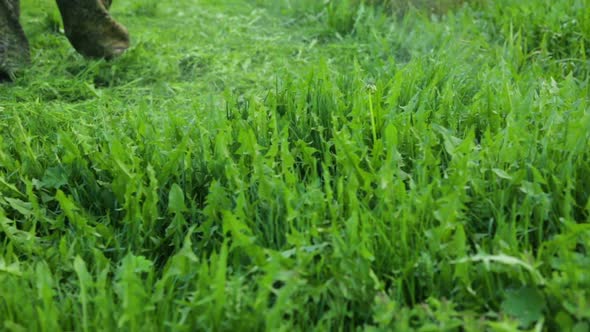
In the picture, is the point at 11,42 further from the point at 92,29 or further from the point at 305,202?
the point at 305,202

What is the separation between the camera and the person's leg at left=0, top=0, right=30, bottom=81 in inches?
131

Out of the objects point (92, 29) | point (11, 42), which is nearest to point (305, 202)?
point (92, 29)

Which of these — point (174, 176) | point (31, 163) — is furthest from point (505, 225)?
point (31, 163)

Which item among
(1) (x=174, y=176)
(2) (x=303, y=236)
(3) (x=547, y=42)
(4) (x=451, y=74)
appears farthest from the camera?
(3) (x=547, y=42)

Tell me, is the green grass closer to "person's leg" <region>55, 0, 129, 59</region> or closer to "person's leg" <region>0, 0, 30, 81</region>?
"person's leg" <region>0, 0, 30, 81</region>

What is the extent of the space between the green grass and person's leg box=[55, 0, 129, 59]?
238mm

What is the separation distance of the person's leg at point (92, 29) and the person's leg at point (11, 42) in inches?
8.7

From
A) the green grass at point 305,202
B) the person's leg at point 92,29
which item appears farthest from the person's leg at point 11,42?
the person's leg at point 92,29

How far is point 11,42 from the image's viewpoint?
3416 millimetres

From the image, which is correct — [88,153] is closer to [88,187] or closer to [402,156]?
[88,187]

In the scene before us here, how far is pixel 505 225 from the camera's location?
1777mm

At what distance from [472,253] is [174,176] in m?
0.97

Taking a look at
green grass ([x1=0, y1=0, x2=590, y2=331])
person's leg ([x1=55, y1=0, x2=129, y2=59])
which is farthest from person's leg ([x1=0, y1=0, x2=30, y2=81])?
person's leg ([x1=55, y1=0, x2=129, y2=59])

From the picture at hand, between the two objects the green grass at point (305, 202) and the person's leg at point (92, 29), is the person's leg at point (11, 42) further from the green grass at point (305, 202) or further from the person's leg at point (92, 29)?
Answer: the person's leg at point (92, 29)
